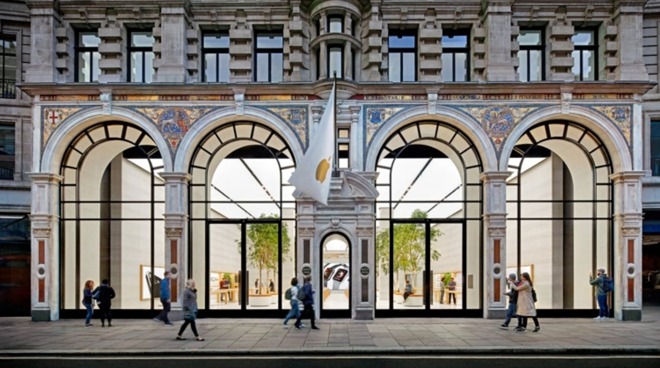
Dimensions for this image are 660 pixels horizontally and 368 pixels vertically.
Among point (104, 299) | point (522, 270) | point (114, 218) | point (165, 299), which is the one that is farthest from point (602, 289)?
point (114, 218)

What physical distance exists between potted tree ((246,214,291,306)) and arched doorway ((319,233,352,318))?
1.63 meters

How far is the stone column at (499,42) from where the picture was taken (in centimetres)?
2048

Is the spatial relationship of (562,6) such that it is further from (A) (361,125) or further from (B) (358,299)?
(B) (358,299)

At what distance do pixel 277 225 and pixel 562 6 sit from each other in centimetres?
1313

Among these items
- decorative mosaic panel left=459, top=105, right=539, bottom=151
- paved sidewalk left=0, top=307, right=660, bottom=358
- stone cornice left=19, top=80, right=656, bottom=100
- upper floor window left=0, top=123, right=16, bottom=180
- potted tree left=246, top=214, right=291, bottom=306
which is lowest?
paved sidewalk left=0, top=307, right=660, bottom=358

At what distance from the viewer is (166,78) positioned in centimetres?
2059

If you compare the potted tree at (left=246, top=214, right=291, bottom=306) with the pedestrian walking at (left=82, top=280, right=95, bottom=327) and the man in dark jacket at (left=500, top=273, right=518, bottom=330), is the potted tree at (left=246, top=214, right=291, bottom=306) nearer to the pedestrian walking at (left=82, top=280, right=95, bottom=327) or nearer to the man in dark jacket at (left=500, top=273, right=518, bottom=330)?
the pedestrian walking at (left=82, top=280, right=95, bottom=327)

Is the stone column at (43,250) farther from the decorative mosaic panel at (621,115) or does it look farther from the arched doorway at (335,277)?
the decorative mosaic panel at (621,115)

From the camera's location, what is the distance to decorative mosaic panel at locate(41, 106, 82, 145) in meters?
20.7

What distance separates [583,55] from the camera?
21609 mm

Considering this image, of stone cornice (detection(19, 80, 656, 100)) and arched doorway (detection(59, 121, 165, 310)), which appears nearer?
stone cornice (detection(19, 80, 656, 100))

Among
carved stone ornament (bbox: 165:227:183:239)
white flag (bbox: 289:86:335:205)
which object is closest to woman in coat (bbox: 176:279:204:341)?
white flag (bbox: 289:86:335:205)
